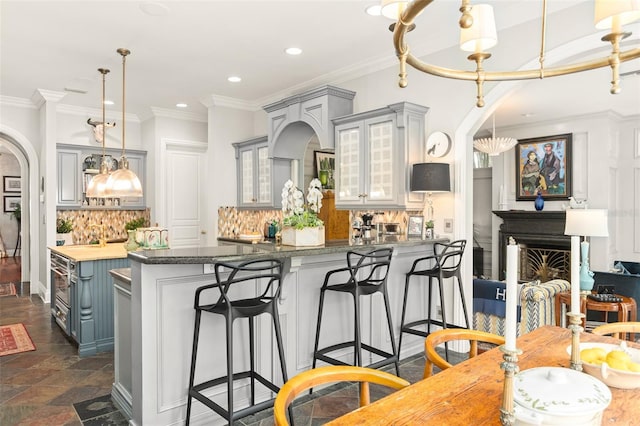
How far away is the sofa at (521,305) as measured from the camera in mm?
3684

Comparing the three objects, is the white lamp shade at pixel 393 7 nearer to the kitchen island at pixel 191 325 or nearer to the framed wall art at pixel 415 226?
the kitchen island at pixel 191 325

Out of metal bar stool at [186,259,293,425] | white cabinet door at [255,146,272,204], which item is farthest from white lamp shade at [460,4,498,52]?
white cabinet door at [255,146,272,204]

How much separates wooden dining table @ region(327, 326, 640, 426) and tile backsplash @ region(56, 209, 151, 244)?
271 inches

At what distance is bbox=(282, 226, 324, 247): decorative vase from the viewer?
335 centimetres


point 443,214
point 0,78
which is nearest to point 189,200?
point 0,78

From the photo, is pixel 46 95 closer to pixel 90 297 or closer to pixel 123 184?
pixel 123 184

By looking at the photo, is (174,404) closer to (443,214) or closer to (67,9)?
(443,214)

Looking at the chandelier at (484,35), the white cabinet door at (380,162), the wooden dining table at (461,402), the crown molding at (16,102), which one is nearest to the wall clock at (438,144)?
the white cabinet door at (380,162)

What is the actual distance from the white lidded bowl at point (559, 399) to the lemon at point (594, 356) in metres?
0.34

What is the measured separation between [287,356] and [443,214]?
2.16 m

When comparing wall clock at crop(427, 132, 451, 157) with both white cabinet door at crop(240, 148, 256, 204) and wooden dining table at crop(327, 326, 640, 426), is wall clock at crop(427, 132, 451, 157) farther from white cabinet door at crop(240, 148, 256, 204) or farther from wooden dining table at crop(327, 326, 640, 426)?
white cabinet door at crop(240, 148, 256, 204)

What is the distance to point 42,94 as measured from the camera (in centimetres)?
601

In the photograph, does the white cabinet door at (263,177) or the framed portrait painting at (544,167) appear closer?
the white cabinet door at (263,177)

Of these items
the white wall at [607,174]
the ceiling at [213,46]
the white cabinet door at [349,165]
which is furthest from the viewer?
the white wall at [607,174]
